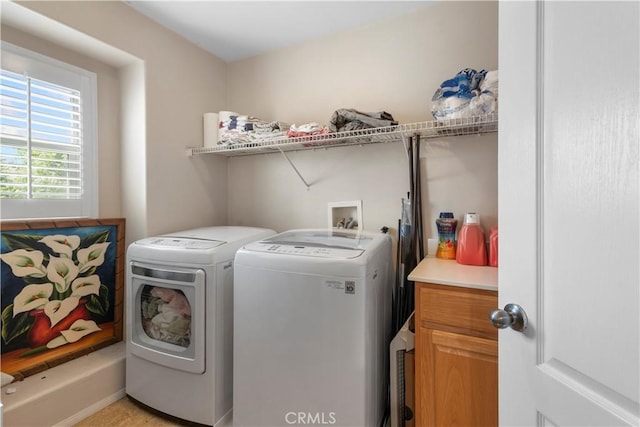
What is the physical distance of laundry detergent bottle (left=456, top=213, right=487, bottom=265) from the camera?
1534 mm

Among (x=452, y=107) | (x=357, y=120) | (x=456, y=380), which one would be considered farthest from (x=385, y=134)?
(x=456, y=380)

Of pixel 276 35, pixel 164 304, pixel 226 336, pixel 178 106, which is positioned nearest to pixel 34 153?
pixel 178 106

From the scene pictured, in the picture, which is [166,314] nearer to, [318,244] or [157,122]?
[318,244]

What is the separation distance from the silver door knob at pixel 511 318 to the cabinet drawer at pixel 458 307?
1.45 feet

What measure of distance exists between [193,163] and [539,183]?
2205mm

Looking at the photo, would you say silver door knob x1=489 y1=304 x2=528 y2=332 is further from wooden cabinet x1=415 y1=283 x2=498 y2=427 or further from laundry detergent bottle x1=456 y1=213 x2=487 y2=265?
laundry detergent bottle x1=456 y1=213 x2=487 y2=265

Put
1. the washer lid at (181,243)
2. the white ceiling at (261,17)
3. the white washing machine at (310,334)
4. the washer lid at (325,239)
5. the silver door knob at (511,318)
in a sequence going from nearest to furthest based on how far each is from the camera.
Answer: the silver door knob at (511,318) → the white washing machine at (310,334) → the washer lid at (325,239) → the washer lid at (181,243) → the white ceiling at (261,17)

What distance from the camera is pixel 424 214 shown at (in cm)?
186

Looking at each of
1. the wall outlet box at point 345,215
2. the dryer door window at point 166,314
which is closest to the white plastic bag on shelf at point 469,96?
the wall outlet box at point 345,215

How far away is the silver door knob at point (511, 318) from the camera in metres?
0.74

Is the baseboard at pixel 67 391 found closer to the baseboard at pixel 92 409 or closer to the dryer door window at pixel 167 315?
the baseboard at pixel 92 409

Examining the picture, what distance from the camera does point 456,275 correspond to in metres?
1.33

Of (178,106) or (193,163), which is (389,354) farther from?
(178,106)

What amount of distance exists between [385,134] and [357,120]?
0.58 ft
